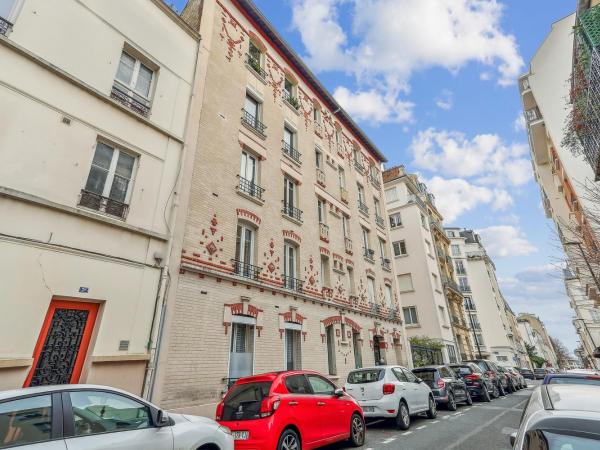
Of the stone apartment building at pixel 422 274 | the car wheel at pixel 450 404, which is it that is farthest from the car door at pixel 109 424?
the stone apartment building at pixel 422 274

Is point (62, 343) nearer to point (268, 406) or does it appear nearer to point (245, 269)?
point (268, 406)

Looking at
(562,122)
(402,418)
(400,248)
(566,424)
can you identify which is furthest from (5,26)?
(400,248)

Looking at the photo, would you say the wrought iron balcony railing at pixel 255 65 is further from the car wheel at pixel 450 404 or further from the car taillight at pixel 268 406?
the car wheel at pixel 450 404

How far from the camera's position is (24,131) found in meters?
6.75

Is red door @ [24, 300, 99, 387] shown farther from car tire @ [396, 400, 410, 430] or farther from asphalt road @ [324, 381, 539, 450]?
car tire @ [396, 400, 410, 430]

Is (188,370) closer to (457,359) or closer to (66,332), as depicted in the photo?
(66,332)

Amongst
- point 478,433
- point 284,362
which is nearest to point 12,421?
point 284,362

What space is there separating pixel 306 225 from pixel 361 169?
9204 millimetres

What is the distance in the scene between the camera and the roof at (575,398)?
2.47 meters

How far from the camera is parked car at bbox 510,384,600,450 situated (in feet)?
7.03

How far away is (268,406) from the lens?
537 cm

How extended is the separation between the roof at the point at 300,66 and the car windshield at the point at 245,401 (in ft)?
51.4

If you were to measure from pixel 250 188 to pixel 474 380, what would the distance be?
45.1 ft

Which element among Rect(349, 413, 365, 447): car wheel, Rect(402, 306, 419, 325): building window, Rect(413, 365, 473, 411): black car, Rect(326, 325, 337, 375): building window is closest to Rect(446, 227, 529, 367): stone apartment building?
Rect(402, 306, 419, 325): building window
